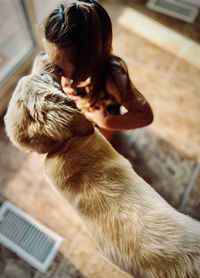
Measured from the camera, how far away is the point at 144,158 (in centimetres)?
131

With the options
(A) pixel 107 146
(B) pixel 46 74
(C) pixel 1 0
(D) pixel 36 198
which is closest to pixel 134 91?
(A) pixel 107 146

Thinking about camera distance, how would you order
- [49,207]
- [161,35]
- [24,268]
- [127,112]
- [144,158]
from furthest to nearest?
A: 1. [161,35]
2. [144,158]
3. [49,207]
4. [24,268]
5. [127,112]

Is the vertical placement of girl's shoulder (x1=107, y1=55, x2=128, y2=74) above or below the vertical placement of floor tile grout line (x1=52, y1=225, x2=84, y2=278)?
above

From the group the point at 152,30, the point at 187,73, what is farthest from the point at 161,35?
the point at 187,73

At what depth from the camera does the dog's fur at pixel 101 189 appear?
636 millimetres

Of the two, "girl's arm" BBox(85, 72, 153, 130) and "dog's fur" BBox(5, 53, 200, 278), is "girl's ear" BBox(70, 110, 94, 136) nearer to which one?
"dog's fur" BBox(5, 53, 200, 278)

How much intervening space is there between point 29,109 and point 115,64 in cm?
36

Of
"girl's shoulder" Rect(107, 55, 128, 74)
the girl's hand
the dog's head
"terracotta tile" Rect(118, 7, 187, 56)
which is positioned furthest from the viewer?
"terracotta tile" Rect(118, 7, 187, 56)

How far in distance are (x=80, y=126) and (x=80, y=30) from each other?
0.87 ft

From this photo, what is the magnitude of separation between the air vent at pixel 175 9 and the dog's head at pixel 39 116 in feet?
4.95

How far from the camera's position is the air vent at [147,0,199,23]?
176cm

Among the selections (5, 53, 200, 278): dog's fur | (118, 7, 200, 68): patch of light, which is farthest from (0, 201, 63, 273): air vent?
(118, 7, 200, 68): patch of light

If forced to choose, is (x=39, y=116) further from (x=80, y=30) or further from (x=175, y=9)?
(x=175, y=9)

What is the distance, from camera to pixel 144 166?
1288 mm
